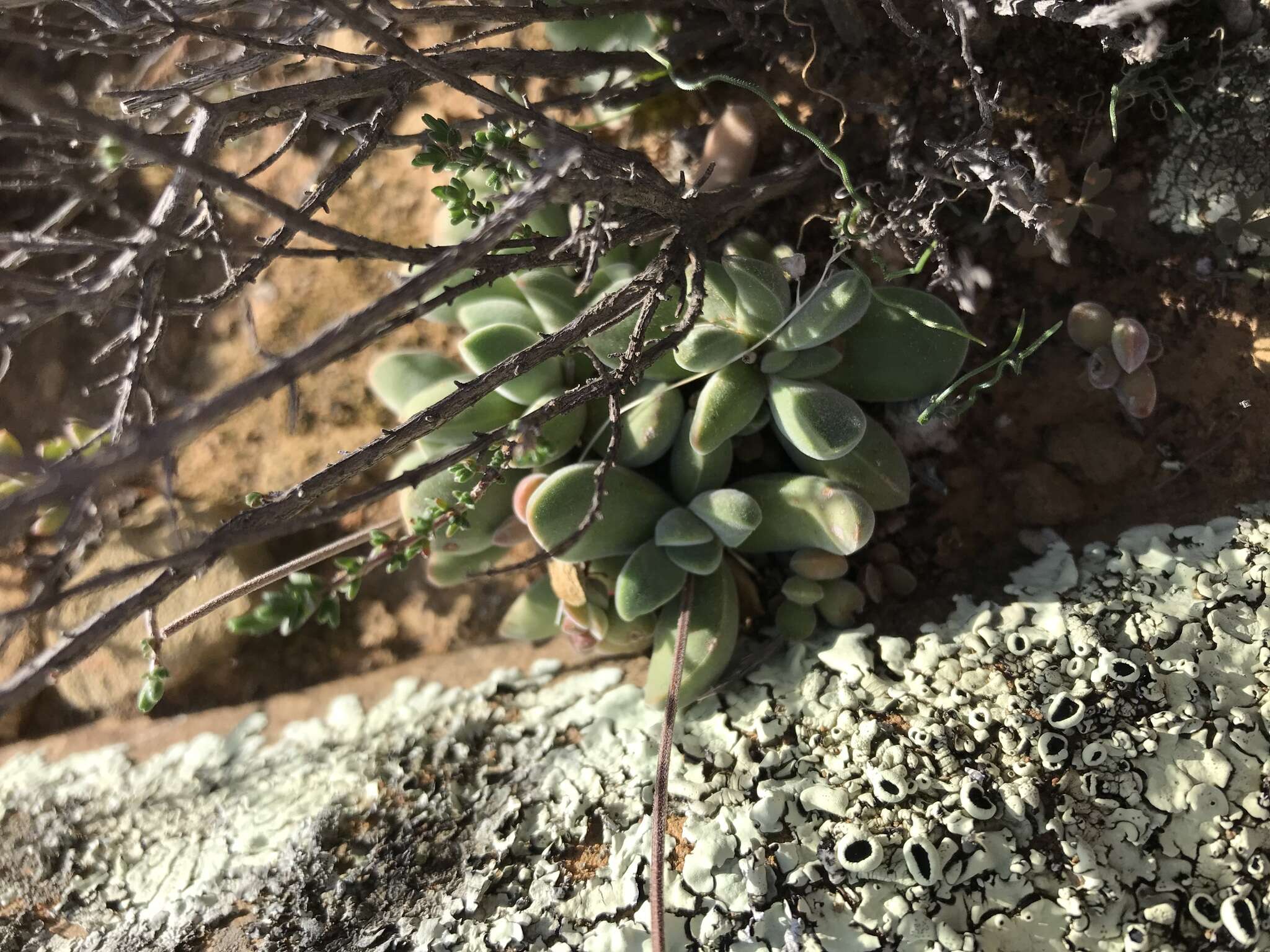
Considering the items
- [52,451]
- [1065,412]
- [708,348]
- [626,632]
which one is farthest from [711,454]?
[52,451]

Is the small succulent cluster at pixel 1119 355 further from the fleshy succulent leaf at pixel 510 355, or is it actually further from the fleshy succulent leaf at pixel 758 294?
the fleshy succulent leaf at pixel 510 355

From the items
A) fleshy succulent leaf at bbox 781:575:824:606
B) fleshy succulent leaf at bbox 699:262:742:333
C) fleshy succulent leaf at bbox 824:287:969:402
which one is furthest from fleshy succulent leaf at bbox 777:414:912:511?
fleshy succulent leaf at bbox 699:262:742:333

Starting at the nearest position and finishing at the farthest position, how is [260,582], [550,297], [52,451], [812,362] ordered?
[260,582] → [812,362] → [550,297] → [52,451]

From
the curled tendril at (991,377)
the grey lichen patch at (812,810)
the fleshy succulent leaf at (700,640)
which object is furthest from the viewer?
the fleshy succulent leaf at (700,640)

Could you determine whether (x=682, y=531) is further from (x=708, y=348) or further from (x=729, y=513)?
(x=708, y=348)

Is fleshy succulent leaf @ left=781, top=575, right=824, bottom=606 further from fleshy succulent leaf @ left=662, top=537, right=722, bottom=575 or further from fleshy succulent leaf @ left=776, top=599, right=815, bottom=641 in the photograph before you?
fleshy succulent leaf @ left=662, top=537, right=722, bottom=575

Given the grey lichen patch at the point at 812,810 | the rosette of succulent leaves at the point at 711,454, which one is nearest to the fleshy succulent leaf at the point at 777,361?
the rosette of succulent leaves at the point at 711,454

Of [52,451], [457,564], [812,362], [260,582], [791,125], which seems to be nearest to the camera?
[791,125]
